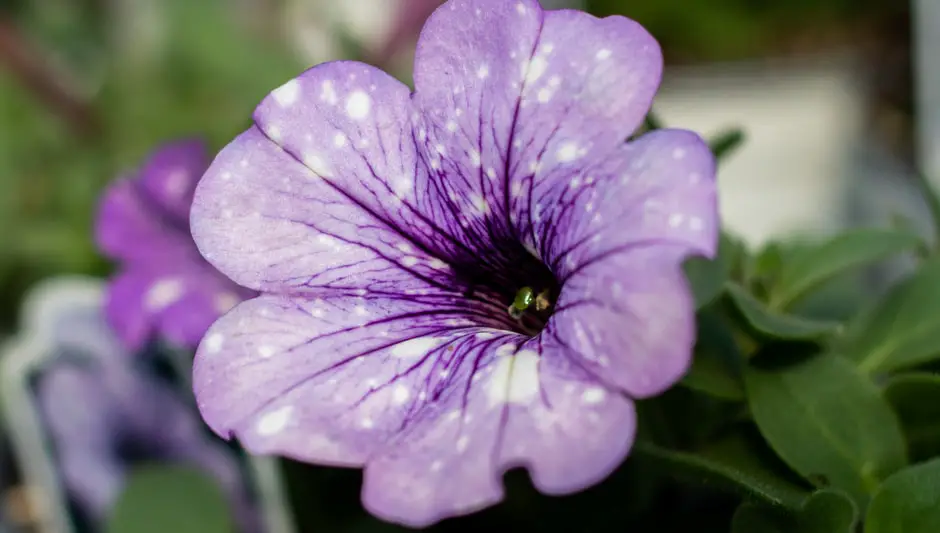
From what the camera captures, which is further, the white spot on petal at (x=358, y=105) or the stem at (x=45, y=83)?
the stem at (x=45, y=83)

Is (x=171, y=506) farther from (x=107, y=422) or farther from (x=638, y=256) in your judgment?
(x=638, y=256)

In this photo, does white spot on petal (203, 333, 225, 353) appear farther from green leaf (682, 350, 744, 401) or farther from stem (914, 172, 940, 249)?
stem (914, 172, 940, 249)

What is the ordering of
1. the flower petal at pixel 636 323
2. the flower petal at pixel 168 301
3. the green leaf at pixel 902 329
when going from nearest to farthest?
the flower petal at pixel 636 323 < the green leaf at pixel 902 329 < the flower petal at pixel 168 301

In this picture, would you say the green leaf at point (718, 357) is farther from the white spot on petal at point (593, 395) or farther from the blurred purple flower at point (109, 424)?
the blurred purple flower at point (109, 424)

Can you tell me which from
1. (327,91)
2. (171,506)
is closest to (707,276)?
(327,91)

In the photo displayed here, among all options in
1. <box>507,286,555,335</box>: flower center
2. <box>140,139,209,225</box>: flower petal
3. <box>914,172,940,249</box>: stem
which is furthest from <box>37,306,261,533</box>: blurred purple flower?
<box>914,172,940,249</box>: stem

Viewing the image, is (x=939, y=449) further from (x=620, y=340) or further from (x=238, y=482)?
(x=238, y=482)

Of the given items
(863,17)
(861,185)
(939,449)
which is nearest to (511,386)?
(939,449)

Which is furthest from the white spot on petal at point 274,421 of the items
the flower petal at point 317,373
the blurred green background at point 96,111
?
the blurred green background at point 96,111
